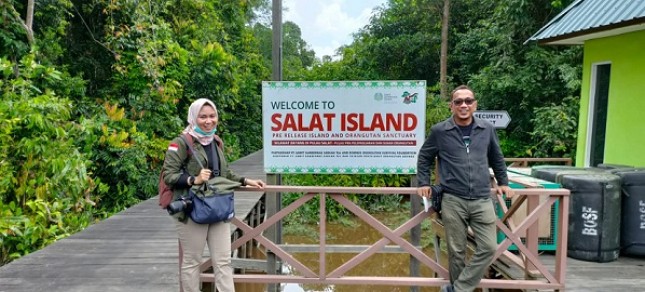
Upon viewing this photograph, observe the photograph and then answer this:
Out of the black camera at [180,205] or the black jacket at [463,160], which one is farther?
the black jacket at [463,160]

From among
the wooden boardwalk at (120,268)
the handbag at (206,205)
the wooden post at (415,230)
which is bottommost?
the wooden boardwalk at (120,268)

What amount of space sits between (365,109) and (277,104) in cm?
79

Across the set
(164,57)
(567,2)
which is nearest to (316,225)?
(164,57)

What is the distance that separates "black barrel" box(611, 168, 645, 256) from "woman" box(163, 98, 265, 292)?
3.92m

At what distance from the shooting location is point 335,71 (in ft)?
74.4

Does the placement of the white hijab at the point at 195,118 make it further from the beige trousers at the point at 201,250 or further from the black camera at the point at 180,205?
the beige trousers at the point at 201,250

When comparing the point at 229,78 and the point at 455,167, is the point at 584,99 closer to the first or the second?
the point at 455,167

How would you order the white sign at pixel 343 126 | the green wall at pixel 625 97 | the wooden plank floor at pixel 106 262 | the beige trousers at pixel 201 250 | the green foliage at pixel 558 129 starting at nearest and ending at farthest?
1. the beige trousers at pixel 201 250
2. the wooden plank floor at pixel 106 262
3. the white sign at pixel 343 126
4. the green wall at pixel 625 97
5. the green foliage at pixel 558 129

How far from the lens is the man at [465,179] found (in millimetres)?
3186

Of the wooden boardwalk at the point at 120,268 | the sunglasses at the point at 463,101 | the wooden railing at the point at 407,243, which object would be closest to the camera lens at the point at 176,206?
the wooden railing at the point at 407,243

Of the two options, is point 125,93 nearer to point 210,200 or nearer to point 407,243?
point 210,200

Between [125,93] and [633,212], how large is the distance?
8.82 m

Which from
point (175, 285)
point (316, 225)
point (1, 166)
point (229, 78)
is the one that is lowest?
point (316, 225)

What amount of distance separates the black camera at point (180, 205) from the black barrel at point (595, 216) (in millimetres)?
3733
